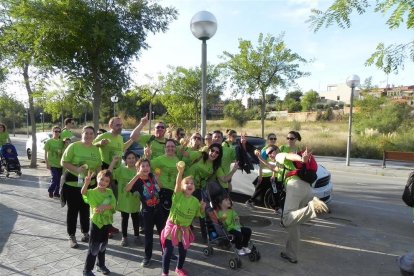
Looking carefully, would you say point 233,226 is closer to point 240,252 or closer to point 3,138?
point 240,252

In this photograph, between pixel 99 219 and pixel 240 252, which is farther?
pixel 240 252

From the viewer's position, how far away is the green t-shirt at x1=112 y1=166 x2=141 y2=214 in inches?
211

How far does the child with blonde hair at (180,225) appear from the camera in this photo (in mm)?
4230

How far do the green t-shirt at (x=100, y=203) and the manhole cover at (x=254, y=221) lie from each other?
3.16m

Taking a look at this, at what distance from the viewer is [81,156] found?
5.10 m

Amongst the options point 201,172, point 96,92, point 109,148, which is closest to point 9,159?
point 96,92

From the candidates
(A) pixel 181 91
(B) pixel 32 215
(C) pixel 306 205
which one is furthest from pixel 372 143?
(B) pixel 32 215

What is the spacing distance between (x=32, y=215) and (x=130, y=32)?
536 centimetres

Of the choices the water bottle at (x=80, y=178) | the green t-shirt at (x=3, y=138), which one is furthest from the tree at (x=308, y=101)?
the water bottle at (x=80, y=178)

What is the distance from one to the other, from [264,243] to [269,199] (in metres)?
1.86

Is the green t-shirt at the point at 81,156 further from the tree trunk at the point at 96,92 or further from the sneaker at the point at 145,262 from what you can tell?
the tree trunk at the point at 96,92

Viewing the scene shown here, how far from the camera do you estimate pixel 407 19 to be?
14.2 feet

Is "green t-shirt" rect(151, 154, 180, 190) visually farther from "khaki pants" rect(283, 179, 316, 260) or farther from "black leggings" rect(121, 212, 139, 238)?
"khaki pants" rect(283, 179, 316, 260)

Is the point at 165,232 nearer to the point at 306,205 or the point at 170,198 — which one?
the point at 170,198
